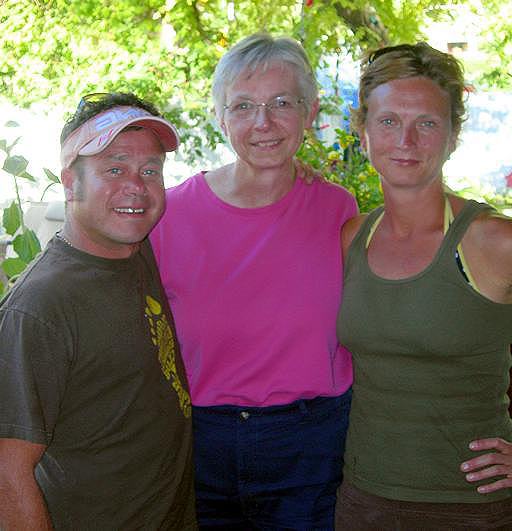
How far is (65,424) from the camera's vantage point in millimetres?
1647

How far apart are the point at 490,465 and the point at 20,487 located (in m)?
1.17

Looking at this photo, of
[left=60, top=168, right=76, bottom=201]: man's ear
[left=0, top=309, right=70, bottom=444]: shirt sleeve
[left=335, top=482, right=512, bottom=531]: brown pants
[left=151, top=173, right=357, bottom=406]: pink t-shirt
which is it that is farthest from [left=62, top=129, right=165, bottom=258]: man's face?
[left=335, top=482, right=512, bottom=531]: brown pants

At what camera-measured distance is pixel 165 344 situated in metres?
1.94

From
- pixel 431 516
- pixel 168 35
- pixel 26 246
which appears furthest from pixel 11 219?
pixel 168 35

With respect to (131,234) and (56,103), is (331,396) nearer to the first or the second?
(131,234)

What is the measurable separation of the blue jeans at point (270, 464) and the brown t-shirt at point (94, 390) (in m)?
0.32

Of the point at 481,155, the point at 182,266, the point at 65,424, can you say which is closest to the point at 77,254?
the point at 65,424

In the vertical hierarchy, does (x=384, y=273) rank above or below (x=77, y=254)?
below

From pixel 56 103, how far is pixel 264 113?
16.0 ft

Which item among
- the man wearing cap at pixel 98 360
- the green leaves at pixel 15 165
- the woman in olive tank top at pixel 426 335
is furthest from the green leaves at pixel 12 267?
the woman in olive tank top at pixel 426 335

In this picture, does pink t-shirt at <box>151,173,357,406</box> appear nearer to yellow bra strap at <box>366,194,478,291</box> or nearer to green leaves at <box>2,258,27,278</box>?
yellow bra strap at <box>366,194,478,291</box>

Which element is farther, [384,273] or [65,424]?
[384,273]

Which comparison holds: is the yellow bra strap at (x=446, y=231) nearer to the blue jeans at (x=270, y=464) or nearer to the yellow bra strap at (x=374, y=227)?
the yellow bra strap at (x=374, y=227)

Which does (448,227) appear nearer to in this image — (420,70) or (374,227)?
(374,227)
